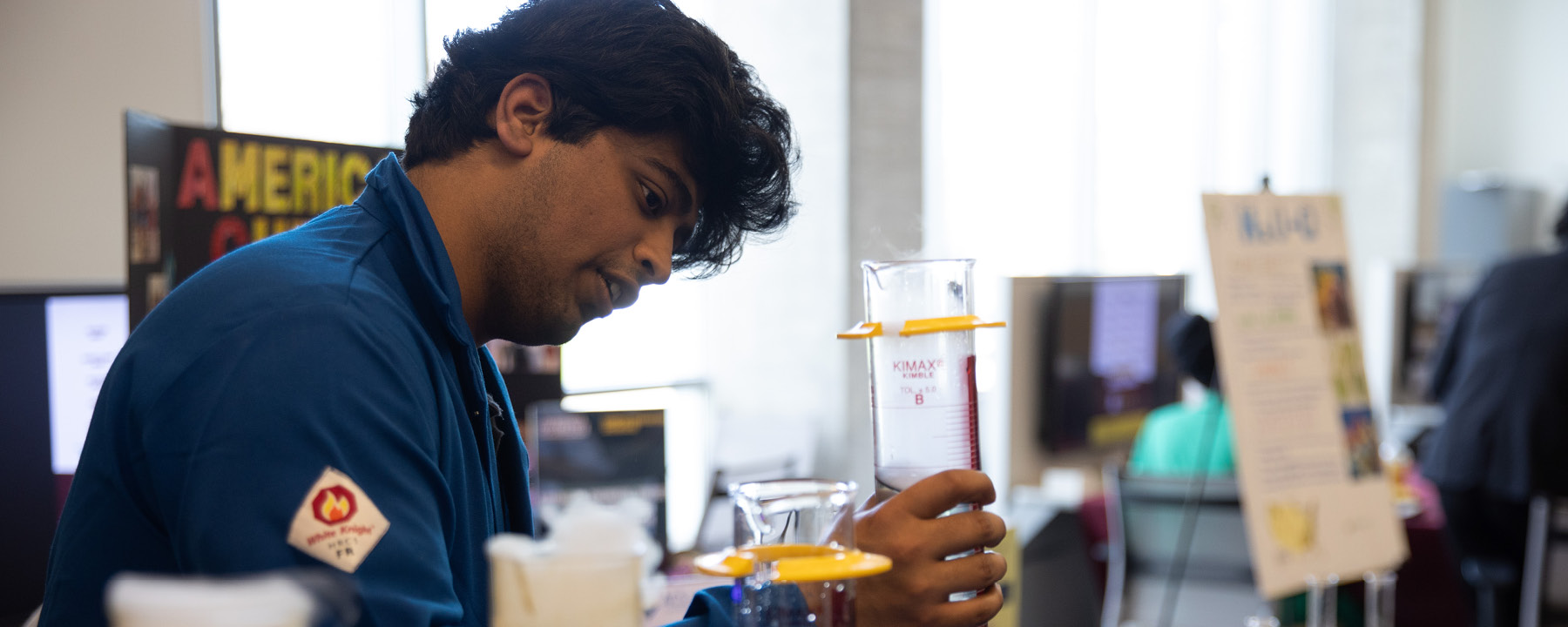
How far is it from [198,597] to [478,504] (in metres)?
0.62

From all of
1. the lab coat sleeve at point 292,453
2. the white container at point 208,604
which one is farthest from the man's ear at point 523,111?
the white container at point 208,604

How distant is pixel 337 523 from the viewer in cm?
65

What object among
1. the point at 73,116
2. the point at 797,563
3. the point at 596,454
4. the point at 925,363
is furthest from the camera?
the point at 596,454

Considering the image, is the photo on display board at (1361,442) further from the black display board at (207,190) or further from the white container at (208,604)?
the white container at (208,604)

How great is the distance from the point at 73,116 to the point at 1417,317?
4.91 m

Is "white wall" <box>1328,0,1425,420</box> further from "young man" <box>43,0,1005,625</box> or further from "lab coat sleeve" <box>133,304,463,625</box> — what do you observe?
"lab coat sleeve" <box>133,304,463,625</box>

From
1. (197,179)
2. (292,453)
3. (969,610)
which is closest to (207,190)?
(197,179)

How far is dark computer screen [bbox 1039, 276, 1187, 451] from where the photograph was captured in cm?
307

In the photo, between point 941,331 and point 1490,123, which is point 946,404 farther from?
point 1490,123

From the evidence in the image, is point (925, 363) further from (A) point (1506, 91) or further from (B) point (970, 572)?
(A) point (1506, 91)

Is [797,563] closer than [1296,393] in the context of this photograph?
Yes

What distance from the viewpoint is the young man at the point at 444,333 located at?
27.1 inches

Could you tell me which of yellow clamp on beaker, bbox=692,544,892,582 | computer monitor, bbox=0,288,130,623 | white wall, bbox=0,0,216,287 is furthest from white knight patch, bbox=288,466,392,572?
white wall, bbox=0,0,216,287

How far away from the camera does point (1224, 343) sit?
88.5 inches
